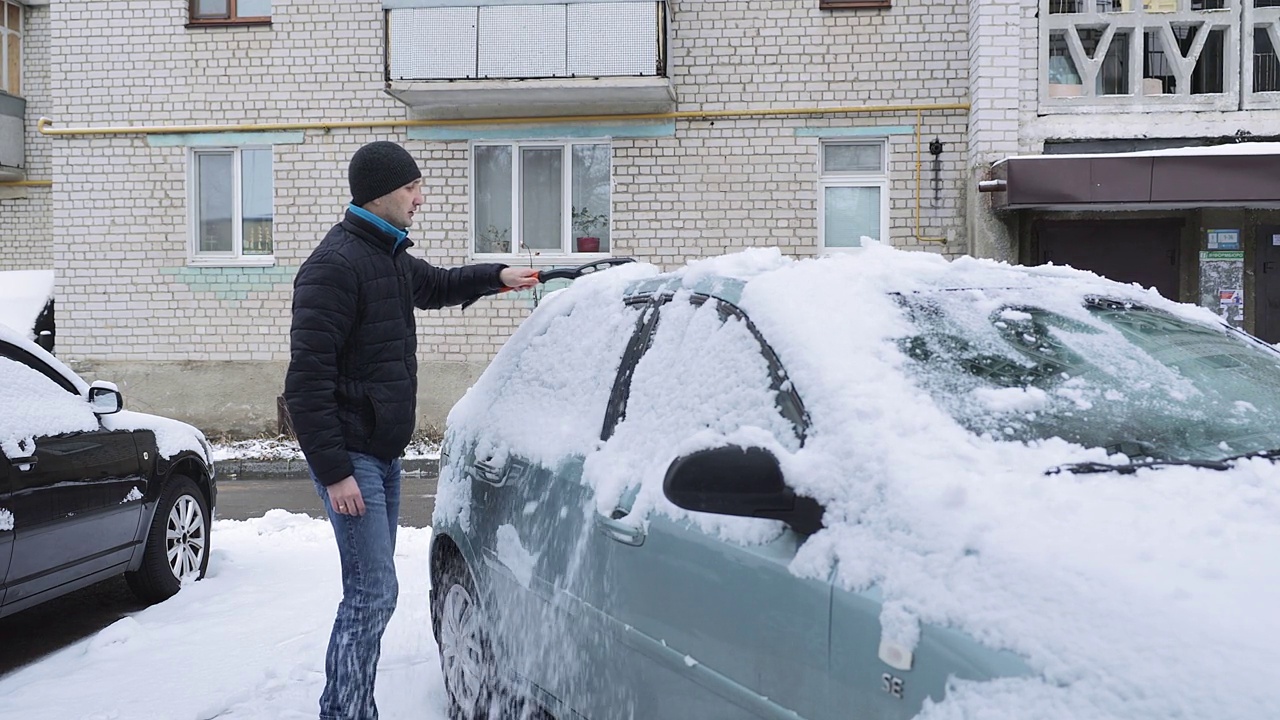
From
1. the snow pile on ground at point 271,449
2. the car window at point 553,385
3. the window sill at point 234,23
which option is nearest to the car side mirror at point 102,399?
the car window at point 553,385

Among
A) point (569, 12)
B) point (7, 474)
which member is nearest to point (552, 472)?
point (7, 474)

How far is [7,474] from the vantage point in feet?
14.1

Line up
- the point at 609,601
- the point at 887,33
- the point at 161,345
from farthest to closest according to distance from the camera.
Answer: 1. the point at 161,345
2. the point at 887,33
3. the point at 609,601

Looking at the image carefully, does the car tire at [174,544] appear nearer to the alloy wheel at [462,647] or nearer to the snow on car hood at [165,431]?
the snow on car hood at [165,431]

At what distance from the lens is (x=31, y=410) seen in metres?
4.70

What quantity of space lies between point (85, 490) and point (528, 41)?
8502mm

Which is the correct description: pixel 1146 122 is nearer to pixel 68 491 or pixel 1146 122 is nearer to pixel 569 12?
pixel 569 12

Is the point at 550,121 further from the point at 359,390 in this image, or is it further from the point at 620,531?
the point at 620,531

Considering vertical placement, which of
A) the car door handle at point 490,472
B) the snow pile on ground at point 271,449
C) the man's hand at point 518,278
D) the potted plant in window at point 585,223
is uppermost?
the potted plant in window at point 585,223

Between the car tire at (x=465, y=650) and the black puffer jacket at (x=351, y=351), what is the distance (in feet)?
1.71

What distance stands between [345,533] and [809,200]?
34.1 feet

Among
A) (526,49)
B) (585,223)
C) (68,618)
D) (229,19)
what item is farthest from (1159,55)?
(68,618)

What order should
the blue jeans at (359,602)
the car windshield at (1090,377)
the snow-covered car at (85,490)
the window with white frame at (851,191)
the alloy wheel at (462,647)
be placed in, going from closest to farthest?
the car windshield at (1090,377), the blue jeans at (359,602), the alloy wheel at (462,647), the snow-covered car at (85,490), the window with white frame at (851,191)

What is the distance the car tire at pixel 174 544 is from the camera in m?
5.42
